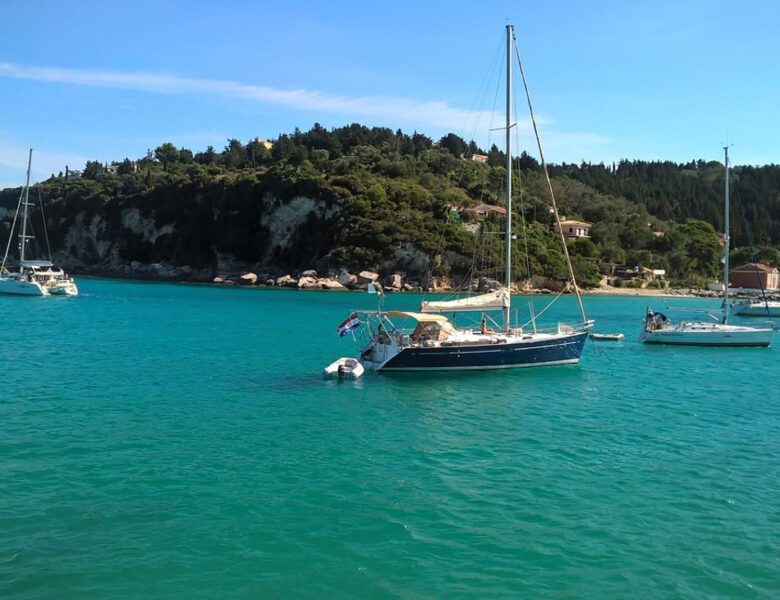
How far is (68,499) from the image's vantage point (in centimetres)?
1160

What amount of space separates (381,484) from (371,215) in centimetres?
8236

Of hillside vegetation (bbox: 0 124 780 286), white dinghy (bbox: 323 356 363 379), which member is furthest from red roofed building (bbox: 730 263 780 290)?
white dinghy (bbox: 323 356 363 379)

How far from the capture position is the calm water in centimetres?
927

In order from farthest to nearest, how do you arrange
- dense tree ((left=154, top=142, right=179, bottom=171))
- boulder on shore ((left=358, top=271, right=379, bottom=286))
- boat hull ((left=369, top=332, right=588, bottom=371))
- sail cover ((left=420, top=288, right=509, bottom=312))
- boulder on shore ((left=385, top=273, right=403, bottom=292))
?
1. dense tree ((left=154, top=142, right=179, bottom=171))
2. boulder on shore ((left=358, top=271, right=379, bottom=286))
3. boulder on shore ((left=385, top=273, right=403, bottom=292))
4. sail cover ((left=420, top=288, right=509, bottom=312))
5. boat hull ((left=369, top=332, right=588, bottom=371))

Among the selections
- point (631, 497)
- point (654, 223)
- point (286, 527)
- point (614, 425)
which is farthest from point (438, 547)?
point (654, 223)

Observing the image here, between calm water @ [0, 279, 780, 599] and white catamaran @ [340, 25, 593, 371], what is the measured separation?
2.42 ft

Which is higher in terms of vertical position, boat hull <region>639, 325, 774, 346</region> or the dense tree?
the dense tree

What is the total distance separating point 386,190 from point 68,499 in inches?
3533

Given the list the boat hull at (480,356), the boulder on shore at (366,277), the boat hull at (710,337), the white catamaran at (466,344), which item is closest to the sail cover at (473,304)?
the white catamaran at (466,344)

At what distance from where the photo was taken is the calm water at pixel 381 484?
9266mm

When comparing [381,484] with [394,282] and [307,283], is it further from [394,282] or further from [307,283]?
[307,283]

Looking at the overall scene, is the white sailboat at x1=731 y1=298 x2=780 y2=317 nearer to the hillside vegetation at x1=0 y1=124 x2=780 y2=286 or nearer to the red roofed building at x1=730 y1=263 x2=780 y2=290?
the hillside vegetation at x1=0 y1=124 x2=780 y2=286

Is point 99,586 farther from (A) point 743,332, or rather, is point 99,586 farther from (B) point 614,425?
(A) point 743,332

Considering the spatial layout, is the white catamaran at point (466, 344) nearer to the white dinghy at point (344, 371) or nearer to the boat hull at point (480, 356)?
the boat hull at point (480, 356)
